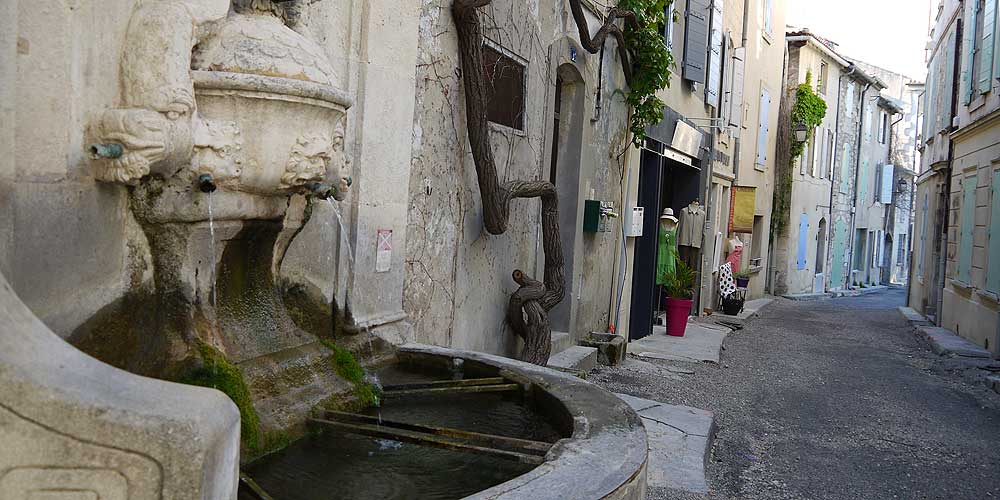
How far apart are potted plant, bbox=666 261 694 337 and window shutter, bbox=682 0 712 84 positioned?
9.71 feet

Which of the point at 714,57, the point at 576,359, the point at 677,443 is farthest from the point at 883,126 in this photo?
the point at 677,443

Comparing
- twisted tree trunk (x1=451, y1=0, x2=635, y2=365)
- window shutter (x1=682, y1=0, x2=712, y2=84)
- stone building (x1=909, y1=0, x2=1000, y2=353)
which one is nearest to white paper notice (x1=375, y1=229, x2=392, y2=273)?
twisted tree trunk (x1=451, y1=0, x2=635, y2=365)

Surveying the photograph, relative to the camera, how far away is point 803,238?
82.6 ft

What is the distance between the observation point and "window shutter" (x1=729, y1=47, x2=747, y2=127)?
661 inches

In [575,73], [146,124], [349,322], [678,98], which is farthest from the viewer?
[678,98]

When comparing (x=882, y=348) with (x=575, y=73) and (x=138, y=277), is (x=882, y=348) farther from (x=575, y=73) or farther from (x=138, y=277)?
(x=138, y=277)

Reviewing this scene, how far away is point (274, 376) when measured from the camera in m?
3.13

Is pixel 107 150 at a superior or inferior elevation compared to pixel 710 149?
inferior

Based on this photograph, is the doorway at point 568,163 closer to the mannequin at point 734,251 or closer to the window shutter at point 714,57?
the window shutter at point 714,57

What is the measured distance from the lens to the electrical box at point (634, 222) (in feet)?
34.0

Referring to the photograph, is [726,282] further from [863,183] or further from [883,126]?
[883,126]

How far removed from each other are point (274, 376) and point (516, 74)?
4064 mm

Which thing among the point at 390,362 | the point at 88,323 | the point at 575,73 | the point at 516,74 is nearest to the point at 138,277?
the point at 88,323

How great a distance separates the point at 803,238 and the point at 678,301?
593 inches
